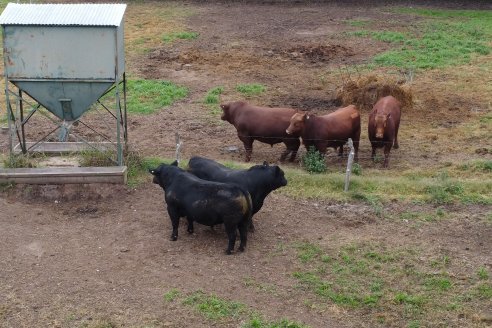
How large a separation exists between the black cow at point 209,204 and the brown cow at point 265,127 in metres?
3.20

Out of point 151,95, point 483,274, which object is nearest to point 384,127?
point 483,274

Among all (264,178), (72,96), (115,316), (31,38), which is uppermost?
(31,38)

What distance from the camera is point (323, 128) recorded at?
12.5 metres

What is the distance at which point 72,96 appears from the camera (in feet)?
36.8

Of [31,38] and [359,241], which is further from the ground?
[31,38]

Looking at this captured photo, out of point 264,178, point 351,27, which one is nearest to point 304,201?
point 264,178

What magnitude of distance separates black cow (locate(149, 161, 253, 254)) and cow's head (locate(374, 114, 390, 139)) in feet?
12.6

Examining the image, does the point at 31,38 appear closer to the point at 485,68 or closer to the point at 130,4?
the point at 485,68

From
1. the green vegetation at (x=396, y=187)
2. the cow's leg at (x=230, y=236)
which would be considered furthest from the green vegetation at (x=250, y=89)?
the cow's leg at (x=230, y=236)

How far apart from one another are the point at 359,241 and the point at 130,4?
19.5m

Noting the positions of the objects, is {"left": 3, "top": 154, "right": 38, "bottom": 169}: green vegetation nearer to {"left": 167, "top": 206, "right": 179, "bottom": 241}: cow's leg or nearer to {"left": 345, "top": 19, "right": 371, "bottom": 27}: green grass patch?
{"left": 167, "top": 206, "right": 179, "bottom": 241}: cow's leg

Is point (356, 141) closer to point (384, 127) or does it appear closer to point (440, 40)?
point (384, 127)

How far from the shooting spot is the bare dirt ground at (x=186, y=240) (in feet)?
26.4

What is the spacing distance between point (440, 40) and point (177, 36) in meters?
7.81
